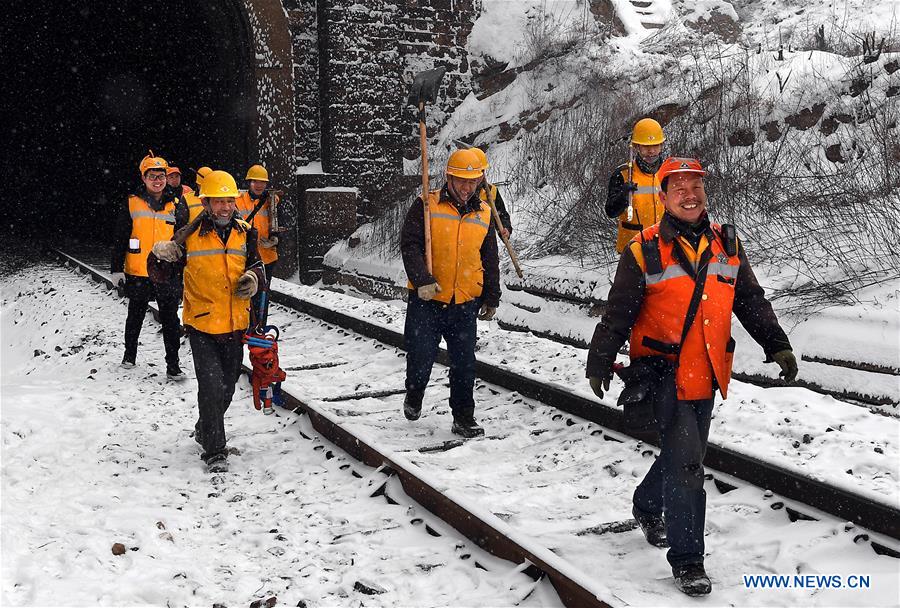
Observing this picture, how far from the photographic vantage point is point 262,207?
9.45 meters

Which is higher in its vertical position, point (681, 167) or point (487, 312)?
point (681, 167)

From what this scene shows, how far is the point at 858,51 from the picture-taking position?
39.6 ft

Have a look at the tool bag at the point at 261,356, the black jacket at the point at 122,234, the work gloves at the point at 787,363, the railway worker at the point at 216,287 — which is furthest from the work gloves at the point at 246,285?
the work gloves at the point at 787,363

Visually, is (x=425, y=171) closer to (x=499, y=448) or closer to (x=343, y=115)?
(x=499, y=448)

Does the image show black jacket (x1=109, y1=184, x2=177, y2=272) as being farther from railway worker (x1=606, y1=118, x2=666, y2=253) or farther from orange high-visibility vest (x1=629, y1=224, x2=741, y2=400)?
orange high-visibility vest (x1=629, y1=224, x2=741, y2=400)

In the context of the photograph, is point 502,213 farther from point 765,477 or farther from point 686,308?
point 686,308

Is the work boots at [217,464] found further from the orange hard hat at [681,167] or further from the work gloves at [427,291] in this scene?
the orange hard hat at [681,167]

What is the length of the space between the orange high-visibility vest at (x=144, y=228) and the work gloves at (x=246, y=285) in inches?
120

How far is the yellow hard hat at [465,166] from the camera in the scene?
5809mm

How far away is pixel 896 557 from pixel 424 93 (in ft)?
14.7

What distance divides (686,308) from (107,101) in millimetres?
24844

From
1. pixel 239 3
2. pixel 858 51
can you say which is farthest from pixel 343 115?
pixel 858 51

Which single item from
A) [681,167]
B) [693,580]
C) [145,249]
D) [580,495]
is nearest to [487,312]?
[580,495]

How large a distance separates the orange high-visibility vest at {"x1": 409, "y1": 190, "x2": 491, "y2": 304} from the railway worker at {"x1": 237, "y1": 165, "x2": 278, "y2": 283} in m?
3.66
